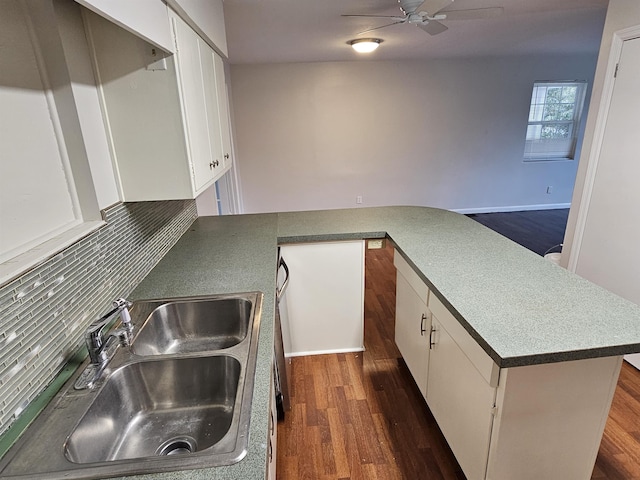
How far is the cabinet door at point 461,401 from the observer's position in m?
1.28

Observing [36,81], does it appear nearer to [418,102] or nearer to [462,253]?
[462,253]

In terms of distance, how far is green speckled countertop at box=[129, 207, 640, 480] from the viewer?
106 cm

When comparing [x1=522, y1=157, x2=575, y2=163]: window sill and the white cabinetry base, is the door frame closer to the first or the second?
the white cabinetry base

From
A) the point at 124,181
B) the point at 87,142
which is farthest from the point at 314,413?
the point at 87,142

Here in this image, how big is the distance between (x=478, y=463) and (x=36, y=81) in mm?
1927

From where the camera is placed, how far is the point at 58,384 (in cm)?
100

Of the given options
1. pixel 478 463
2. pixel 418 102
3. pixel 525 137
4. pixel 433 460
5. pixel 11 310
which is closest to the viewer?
pixel 11 310

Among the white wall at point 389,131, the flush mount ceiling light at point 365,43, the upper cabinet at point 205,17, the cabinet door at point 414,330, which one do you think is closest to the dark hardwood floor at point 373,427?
the cabinet door at point 414,330

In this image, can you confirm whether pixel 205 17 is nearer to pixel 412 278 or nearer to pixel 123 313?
pixel 123 313

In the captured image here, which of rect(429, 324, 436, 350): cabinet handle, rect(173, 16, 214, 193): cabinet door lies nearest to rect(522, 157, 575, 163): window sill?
rect(429, 324, 436, 350): cabinet handle

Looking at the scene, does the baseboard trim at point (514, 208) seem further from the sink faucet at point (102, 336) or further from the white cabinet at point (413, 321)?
the sink faucet at point (102, 336)

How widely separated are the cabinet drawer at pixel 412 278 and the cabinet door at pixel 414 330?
0.03 meters

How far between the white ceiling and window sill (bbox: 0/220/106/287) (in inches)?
76.5

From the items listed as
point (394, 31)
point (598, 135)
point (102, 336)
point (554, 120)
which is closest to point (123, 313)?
point (102, 336)
